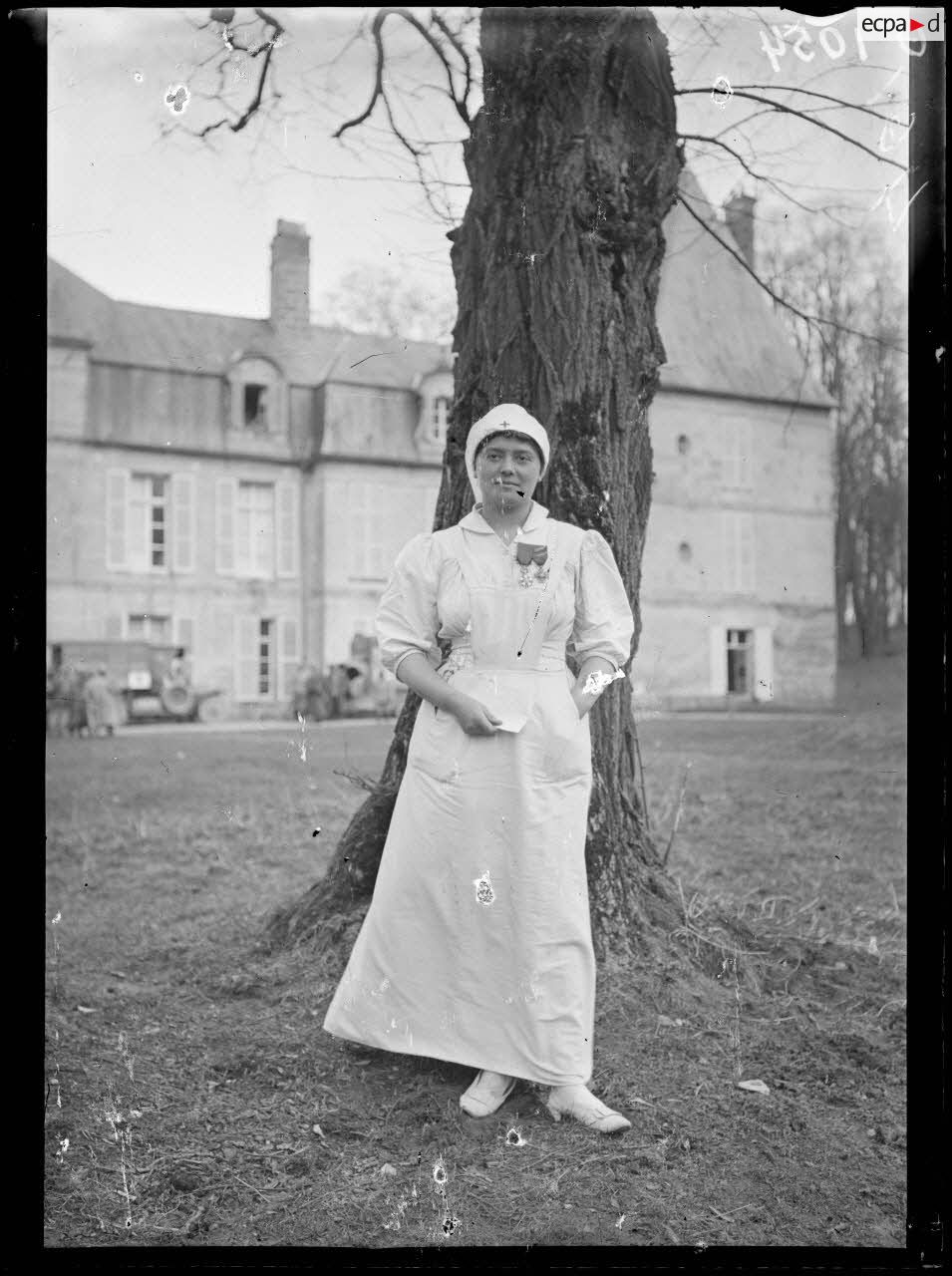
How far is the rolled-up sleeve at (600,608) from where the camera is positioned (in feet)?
10.8

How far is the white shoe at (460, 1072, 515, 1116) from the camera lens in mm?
3180

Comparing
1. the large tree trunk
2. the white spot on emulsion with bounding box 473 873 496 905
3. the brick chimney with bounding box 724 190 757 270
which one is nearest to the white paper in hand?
the white spot on emulsion with bounding box 473 873 496 905

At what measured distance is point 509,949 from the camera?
3.21 meters

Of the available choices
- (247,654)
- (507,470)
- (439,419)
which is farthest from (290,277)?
(247,654)

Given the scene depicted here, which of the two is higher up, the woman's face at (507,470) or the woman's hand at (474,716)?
the woman's face at (507,470)

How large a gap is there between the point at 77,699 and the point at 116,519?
70cm

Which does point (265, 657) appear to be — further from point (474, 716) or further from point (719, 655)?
point (719, 655)

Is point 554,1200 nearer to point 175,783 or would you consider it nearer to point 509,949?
point 509,949

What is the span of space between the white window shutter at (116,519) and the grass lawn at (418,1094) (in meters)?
0.72

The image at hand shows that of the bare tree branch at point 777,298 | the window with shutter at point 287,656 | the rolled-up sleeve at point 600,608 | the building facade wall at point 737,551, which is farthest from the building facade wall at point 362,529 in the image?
the bare tree branch at point 777,298

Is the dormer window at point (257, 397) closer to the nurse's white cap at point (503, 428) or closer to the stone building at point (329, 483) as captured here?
the stone building at point (329, 483)

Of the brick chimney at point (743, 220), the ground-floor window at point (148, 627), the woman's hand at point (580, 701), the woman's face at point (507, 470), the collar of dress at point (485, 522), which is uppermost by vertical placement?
the brick chimney at point (743, 220)

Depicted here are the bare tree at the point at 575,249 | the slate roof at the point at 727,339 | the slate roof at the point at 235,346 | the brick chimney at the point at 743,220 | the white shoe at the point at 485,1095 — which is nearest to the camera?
the white shoe at the point at 485,1095

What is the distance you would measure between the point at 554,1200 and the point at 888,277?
316 cm
